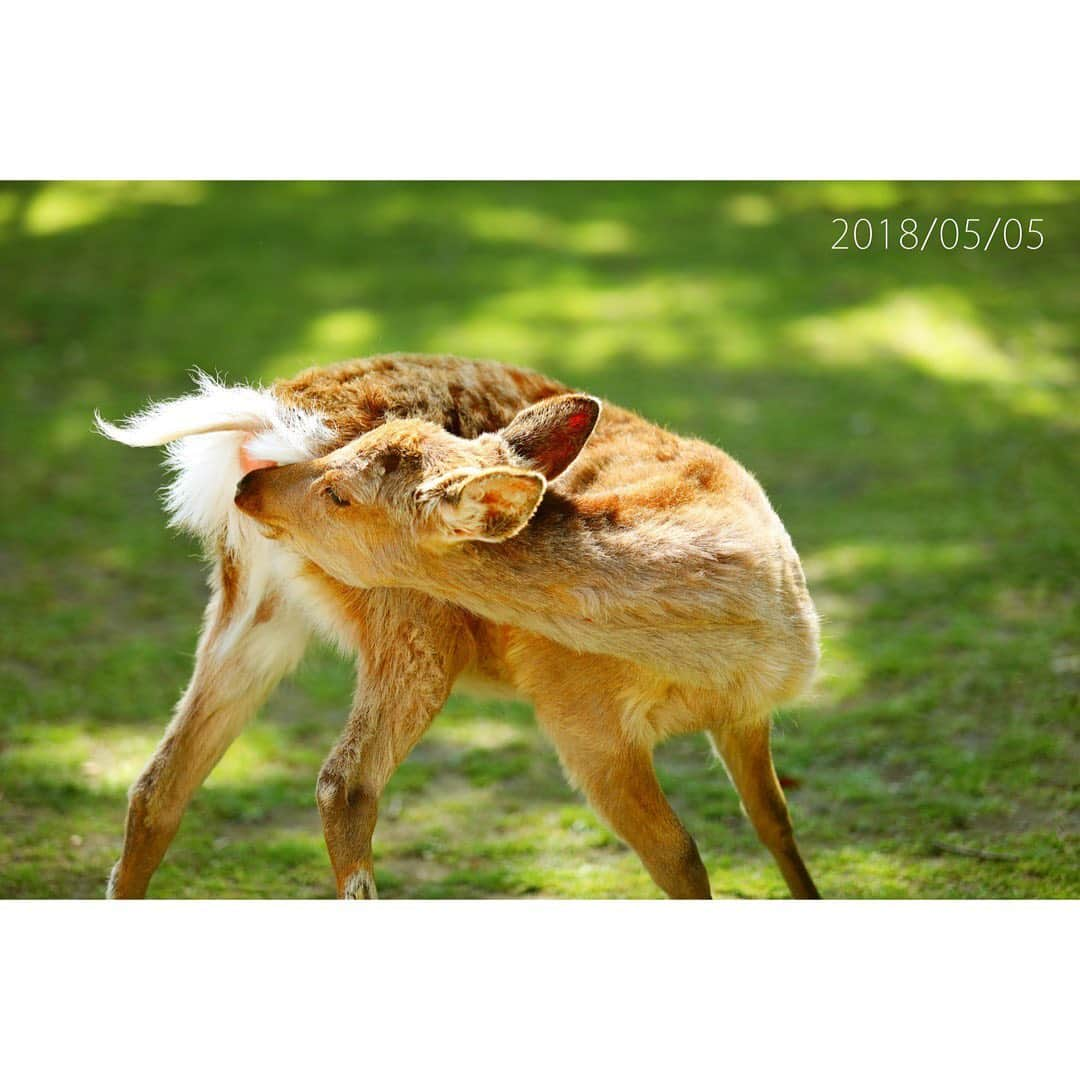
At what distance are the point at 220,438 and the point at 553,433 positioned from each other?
899 millimetres

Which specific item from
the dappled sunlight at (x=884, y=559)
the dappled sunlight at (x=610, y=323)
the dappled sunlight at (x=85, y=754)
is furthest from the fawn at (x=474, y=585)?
the dappled sunlight at (x=610, y=323)

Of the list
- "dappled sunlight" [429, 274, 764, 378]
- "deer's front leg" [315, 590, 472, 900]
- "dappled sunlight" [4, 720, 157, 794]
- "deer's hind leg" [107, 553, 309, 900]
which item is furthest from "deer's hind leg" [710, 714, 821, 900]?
"dappled sunlight" [429, 274, 764, 378]

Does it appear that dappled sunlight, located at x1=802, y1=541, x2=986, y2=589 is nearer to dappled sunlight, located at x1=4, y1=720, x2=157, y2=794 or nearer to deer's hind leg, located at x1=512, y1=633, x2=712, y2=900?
deer's hind leg, located at x1=512, y1=633, x2=712, y2=900

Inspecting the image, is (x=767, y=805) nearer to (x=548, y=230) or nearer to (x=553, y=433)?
(x=553, y=433)

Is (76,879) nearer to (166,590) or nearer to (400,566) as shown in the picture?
(400,566)

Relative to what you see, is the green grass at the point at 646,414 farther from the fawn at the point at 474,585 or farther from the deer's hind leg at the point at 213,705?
the fawn at the point at 474,585

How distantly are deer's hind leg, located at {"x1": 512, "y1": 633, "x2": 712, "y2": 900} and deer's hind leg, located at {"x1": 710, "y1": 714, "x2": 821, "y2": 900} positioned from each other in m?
0.41

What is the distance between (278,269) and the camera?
928 centimetres

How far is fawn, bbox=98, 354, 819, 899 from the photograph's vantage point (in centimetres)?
330

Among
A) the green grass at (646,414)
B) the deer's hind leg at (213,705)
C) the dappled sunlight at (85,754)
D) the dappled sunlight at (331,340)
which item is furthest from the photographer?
the dappled sunlight at (331,340)

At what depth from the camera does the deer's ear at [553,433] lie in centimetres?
335

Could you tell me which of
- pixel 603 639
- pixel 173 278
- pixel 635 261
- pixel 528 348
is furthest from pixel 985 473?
pixel 173 278

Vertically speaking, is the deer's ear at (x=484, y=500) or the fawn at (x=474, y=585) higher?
the deer's ear at (x=484, y=500)

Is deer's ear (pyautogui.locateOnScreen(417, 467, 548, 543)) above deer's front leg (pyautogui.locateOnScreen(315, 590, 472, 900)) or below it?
above
